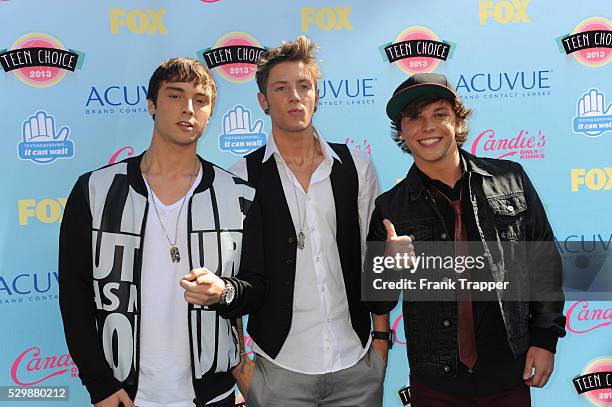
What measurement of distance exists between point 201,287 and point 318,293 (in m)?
0.50

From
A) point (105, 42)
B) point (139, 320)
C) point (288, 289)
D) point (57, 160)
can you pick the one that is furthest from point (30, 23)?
point (288, 289)

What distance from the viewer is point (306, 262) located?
2043mm

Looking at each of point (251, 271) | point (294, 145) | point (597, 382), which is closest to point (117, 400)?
point (251, 271)

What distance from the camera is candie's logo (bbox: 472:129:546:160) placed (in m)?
2.55

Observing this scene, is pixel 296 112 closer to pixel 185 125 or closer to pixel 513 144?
pixel 185 125

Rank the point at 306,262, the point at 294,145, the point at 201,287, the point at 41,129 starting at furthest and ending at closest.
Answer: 1. the point at 41,129
2. the point at 294,145
3. the point at 306,262
4. the point at 201,287

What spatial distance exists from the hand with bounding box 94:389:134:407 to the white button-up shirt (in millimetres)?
481

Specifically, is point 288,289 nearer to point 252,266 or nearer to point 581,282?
point 252,266

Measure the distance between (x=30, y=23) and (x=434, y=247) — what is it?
79.6 inches

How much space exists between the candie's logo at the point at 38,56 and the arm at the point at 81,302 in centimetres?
96

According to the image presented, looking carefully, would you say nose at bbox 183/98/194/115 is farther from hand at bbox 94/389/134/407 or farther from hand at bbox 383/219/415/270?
hand at bbox 94/389/134/407

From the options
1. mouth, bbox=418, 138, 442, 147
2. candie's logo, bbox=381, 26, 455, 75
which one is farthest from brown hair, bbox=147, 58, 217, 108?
candie's logo, bbox=381, 26, 455, 75

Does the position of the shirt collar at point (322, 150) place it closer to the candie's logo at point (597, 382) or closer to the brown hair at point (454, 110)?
the brown hair at point (454, 110)

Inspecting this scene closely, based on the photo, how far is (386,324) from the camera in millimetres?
2176
